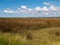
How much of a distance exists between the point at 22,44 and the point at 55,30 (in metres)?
10.1

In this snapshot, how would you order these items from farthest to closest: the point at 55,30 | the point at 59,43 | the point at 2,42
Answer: the point at 55,30 → the point at 59,43 → the point at 2,42

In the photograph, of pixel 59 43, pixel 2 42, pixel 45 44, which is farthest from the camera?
pixel 59 43

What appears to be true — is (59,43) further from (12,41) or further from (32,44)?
(12,41)

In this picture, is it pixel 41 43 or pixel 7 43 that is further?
pixel 41 43

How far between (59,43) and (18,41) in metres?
3.57

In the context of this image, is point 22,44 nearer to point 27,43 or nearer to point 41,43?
point 27,43

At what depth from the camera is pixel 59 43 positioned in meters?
16.2

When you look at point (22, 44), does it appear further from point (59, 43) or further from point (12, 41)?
point (59, 43)

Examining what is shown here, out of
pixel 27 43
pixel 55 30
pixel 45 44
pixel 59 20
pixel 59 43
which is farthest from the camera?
pixel 59 20

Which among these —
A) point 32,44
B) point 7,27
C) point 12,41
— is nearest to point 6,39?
point 12,41

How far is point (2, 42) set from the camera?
1305cm

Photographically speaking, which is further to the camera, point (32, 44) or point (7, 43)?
point (32, 44)

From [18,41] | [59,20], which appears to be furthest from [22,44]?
[59,20]

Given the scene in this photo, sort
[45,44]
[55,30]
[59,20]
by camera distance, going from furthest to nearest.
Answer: [59,20]
[55,30]
[45,44]
